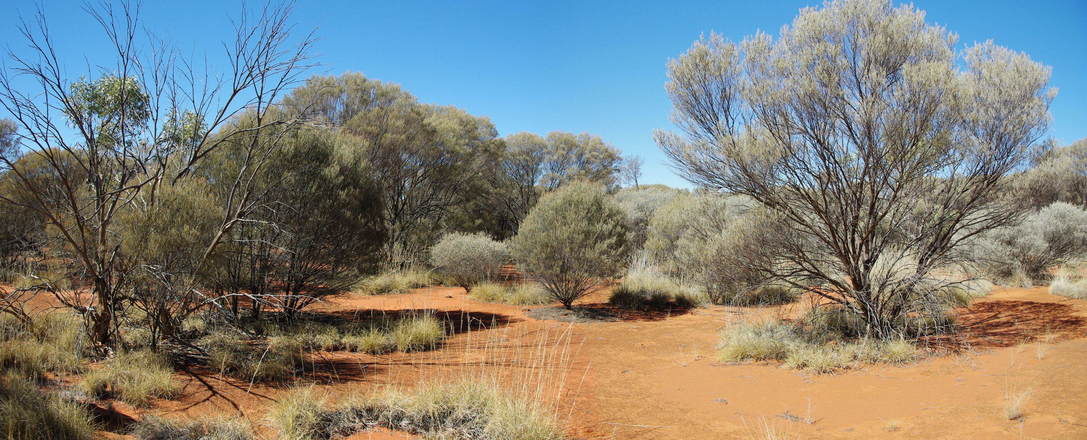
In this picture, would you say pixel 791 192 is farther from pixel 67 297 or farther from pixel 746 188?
pixel 67 297

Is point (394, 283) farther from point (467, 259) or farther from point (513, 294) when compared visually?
point (513, 294)

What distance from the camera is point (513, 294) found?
1380cm

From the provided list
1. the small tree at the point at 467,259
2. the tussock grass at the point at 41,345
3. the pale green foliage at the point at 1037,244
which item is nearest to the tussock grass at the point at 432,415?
the tussock grass at the point at 41,345

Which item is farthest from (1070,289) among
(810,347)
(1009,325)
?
(810,347)

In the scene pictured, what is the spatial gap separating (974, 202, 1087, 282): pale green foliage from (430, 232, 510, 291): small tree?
1273 cm

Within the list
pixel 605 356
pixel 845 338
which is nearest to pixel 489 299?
pixel 605 356

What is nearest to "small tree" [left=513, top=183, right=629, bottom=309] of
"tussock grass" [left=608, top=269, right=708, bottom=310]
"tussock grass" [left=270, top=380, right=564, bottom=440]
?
"tussock grass" [left=608, top=269, right=708, bottom=310]

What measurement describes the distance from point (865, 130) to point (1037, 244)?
10.4 meters

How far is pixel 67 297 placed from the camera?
6164 mm

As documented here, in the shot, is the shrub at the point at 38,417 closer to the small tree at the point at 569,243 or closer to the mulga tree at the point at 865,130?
the mulga tree at the point at 865,130

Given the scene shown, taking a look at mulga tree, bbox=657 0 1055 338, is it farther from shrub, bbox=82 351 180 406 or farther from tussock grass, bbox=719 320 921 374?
shrub, bbox=82 351 180 406

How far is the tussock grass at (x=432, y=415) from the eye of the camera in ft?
13.5

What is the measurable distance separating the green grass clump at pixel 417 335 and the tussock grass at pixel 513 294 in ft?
15.7

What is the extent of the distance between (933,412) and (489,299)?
10.4 meters
